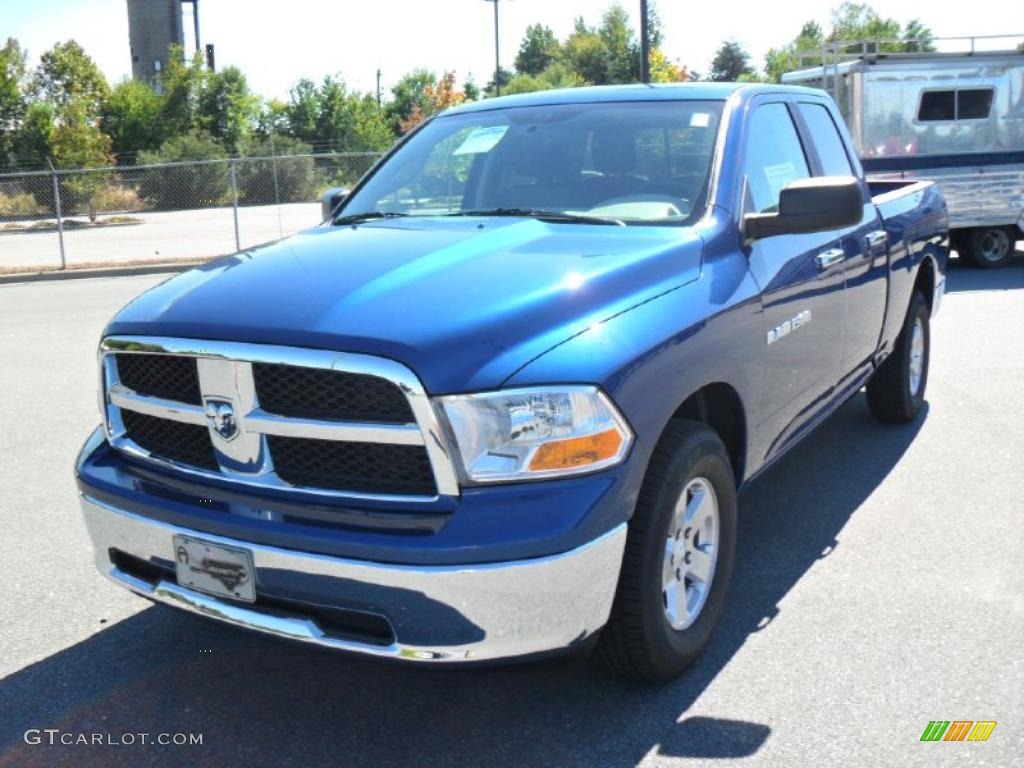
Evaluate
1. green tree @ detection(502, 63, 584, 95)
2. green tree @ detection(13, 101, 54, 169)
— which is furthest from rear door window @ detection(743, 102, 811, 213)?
green tree @ detection(502, 63, 584, 95)

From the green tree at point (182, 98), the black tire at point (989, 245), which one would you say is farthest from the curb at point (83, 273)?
the green tree at point (182, 98)

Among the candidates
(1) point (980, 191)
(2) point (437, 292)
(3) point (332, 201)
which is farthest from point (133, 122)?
→ (2) point (437, 292)

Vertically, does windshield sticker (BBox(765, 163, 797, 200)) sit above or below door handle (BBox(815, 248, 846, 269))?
above

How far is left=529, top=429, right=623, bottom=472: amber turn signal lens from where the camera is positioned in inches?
111

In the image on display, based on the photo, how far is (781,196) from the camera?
3844 millimetres

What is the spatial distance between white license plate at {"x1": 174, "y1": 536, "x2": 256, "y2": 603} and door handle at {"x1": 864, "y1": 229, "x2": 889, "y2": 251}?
3.37 m

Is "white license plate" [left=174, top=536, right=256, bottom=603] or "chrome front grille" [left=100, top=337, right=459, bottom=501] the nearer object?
"chrome front grille" [left=100, top=337, right=459, bottom=501]

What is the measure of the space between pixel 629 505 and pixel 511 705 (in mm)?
846

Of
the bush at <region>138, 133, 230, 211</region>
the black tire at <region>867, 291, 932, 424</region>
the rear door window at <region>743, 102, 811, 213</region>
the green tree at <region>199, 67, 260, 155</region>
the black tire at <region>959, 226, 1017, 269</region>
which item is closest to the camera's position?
the rear door window at <region>743, 102, 811, 213</region>

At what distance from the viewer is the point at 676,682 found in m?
3.47

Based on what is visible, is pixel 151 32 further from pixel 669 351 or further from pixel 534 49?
pixel 669 351

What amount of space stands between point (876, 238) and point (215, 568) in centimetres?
359
